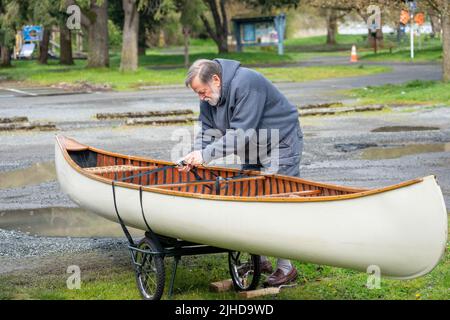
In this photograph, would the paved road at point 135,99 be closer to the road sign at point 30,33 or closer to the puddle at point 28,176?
the puddle at point 28,176

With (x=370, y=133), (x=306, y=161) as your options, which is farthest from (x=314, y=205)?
(x=370, y=133)

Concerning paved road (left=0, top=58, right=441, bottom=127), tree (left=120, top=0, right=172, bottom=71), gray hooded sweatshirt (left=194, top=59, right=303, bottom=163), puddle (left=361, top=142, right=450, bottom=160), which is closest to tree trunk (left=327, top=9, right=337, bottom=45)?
tree (left=120, top=0, right=172, bottom=71)

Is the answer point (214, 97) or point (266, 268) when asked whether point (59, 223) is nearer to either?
point (266, 268)

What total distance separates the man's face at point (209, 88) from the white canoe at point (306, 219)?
92cm

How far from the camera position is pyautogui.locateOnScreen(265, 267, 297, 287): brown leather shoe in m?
8.33

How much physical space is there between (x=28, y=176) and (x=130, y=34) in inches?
999

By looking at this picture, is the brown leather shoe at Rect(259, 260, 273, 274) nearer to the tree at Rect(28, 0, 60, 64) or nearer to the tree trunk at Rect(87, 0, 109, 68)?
the tree at Rect(28, 0, 60, 64)

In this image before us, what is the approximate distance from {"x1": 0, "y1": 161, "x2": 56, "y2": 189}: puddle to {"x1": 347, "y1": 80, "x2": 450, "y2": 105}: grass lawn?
40.7 feet

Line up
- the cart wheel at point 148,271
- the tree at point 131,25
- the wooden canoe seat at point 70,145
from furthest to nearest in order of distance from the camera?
1. the tree at point 131,25
2. the wooden canoe seat at point 70,145
3. the cart wheel at point 148,271

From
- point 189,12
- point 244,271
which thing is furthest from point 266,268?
point 189,12

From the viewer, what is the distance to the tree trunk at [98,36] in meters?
42.6

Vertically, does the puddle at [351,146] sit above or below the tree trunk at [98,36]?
below

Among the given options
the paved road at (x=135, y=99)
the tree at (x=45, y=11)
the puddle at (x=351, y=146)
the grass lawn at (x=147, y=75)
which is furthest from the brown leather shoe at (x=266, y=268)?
the tree at (x=45, y=11)
